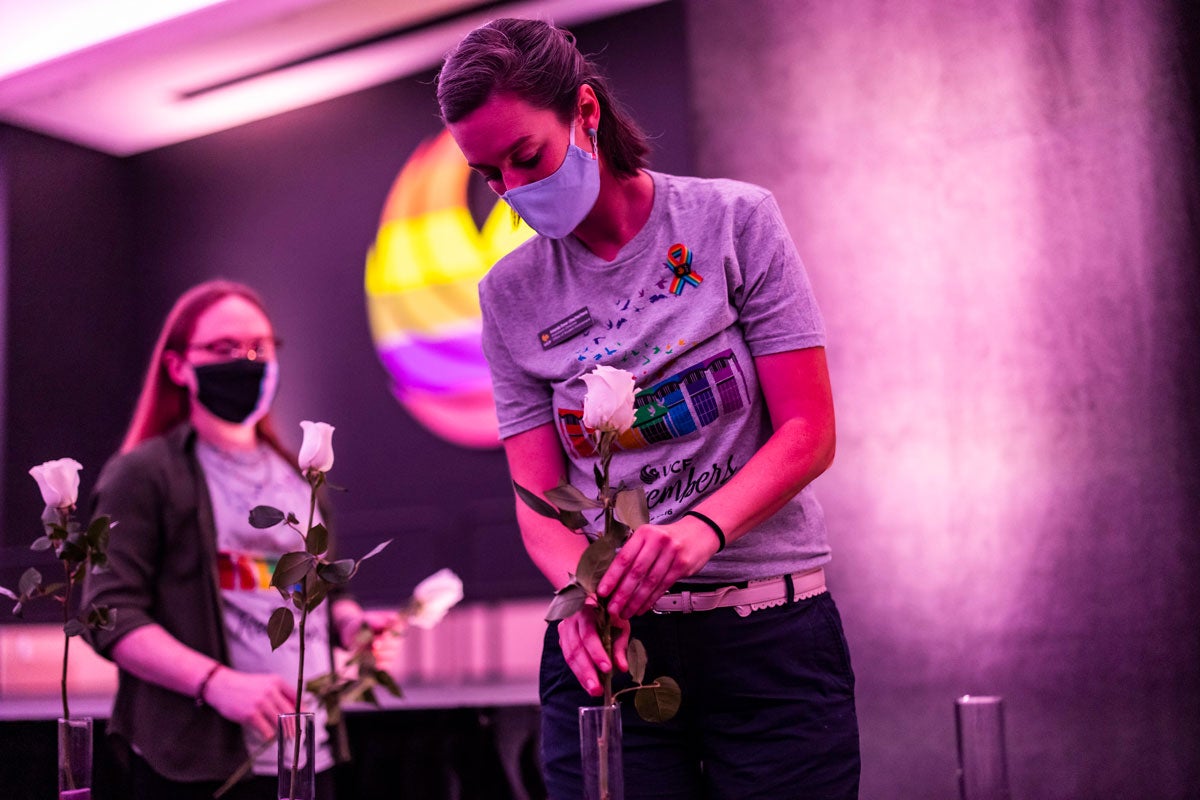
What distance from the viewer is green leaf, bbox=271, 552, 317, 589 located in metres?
1.05

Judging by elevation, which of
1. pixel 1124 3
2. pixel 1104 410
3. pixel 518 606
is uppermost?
pixel 1124 3

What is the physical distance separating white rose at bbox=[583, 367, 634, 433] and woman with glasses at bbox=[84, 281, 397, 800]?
3.86 feet

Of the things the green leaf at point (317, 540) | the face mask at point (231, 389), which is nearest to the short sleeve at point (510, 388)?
the green leaf at point (317, 540)

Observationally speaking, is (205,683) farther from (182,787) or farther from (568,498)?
(568,498)

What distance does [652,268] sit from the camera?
1.28m

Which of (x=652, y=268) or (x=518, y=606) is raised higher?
(x=652, y=268)

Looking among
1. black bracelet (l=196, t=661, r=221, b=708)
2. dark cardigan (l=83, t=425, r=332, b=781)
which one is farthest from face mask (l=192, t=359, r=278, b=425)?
black bracelet (l=196, t=661, r=221, b=708)

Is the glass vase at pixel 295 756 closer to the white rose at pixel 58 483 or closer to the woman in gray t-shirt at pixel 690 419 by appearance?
the woman in gray t-shirt at pixel 690 419

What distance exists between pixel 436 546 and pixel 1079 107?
2.77 metres

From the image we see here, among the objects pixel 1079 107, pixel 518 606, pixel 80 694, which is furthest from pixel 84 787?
pixel 80 694

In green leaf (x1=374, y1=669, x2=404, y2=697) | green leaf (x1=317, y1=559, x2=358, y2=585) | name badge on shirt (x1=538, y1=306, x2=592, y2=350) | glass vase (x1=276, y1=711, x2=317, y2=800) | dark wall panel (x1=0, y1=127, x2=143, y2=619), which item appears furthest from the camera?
dark wall panel (x1=0, y1=127, x2=143, y2=619)

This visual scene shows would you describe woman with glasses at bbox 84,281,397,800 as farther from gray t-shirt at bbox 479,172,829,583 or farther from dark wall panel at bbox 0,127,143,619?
dark wall panel at bbox 0,127,143,619

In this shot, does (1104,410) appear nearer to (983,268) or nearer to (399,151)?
(983,268)

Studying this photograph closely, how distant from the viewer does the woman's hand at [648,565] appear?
3.24ft
